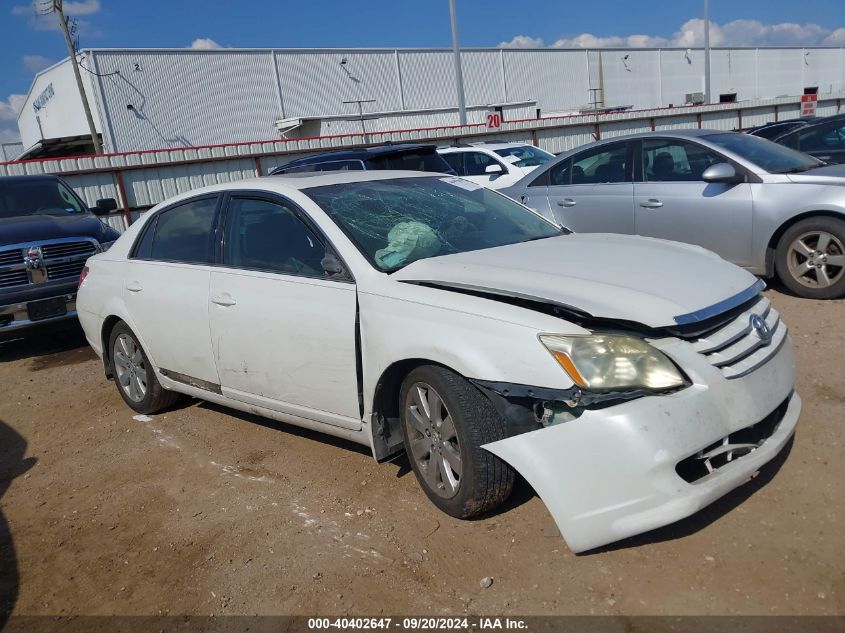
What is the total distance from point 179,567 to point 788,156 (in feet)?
21.0

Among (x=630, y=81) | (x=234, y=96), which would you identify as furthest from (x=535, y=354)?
(x=630, y=81)

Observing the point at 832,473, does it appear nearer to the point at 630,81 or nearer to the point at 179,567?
the point at 179,567

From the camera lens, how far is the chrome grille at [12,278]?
7016 mm

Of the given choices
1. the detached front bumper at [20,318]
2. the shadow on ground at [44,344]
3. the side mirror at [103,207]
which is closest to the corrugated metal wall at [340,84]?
the side mirror at [103,207]

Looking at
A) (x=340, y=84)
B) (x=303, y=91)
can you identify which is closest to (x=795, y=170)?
(x=303, y=91)

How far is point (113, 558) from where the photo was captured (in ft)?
10.9

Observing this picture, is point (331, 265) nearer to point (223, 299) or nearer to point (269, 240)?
point (269, 240)

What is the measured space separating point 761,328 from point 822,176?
12.6 ft

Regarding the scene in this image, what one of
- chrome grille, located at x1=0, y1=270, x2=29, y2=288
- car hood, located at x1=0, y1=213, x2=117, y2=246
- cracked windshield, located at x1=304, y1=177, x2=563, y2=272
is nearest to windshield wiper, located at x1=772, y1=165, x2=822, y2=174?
cracked windshield, located at x1=304, y1=177, x2=563, y2=272

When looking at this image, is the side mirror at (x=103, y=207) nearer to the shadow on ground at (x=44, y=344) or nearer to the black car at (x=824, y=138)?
the shadow on ground at (x=44, y=344)

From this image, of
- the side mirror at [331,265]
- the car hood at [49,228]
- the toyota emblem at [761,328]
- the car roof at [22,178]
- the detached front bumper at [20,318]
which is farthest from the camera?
the car roof at [22,178]

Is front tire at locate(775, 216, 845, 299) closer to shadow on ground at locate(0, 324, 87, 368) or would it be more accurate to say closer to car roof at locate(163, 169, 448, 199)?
car roof at locate(163, 169, 448, 199)

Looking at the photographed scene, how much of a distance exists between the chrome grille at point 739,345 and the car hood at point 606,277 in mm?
96

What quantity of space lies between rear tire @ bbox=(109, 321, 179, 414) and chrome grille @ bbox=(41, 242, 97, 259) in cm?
265
